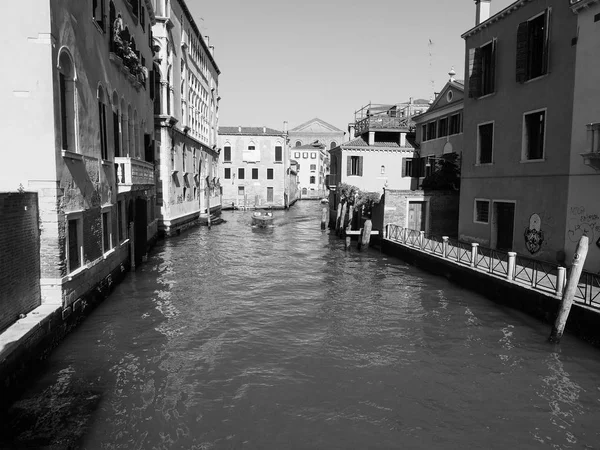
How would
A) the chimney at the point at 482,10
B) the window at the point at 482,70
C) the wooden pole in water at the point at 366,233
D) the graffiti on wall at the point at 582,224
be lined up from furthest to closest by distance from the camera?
the wooden pole in water at the point at 366,233
the chimney at the point at 482,10
the window at the point at 482,70
the graffiti on wall at the point at 582,224

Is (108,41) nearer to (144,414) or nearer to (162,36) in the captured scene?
(144,414)

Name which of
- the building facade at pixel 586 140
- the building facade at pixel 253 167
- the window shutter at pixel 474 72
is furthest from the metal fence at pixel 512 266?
the building facade at pixel 253 167

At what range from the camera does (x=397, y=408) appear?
6.97 m

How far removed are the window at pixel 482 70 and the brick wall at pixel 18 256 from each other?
47.4ft

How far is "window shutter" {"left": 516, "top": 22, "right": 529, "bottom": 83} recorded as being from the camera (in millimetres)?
14180

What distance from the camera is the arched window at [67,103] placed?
29.8 ft

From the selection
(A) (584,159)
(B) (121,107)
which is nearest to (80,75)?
(B) (121,107)

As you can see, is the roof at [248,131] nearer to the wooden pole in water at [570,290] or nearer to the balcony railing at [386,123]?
the balcony railing at [386,123]

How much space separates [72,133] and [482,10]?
15.1 metres

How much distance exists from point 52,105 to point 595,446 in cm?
979

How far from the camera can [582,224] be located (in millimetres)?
12281

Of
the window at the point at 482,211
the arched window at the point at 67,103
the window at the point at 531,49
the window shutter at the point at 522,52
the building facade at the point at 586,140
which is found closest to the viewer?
the arched window at the point at 67,103

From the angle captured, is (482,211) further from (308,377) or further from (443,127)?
(308,377)

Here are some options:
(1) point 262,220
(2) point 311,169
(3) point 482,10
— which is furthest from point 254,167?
(3) point 482,10
